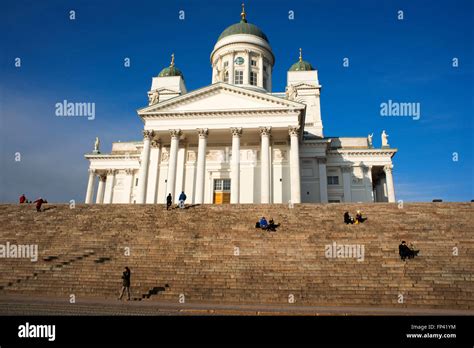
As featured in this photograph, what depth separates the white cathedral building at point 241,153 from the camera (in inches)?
1180

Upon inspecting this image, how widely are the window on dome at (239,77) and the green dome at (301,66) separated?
8.27 metres

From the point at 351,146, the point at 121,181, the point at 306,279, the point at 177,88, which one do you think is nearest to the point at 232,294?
the point at 306,279

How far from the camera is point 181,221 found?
2044cm

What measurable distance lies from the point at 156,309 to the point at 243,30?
43.4 meters

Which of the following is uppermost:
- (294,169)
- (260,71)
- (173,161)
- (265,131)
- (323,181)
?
(260,71)

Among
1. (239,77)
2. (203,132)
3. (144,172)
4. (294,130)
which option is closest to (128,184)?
(144,172)

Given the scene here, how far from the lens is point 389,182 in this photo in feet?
123

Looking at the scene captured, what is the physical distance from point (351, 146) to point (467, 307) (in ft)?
98.0

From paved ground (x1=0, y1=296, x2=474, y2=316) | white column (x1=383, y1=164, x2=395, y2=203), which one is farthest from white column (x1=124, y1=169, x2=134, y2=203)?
white column (x1=383, y1=164, x2=395, y2=203)

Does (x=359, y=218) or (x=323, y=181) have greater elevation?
(x=323, y=181)

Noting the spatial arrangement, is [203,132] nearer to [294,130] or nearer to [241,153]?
[241,153]

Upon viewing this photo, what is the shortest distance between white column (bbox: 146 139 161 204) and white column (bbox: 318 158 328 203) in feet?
57.4
